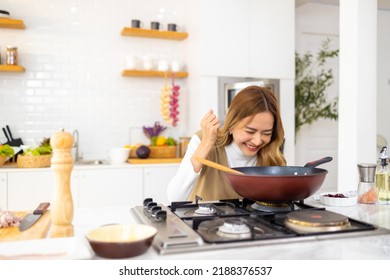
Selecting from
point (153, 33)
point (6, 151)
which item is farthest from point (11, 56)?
point (153, 33)

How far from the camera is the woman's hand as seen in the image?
1868 mm

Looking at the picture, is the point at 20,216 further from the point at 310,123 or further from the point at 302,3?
the point at 302,3

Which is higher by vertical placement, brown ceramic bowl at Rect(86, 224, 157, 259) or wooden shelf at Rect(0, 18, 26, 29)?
wooden shelf at Rect(0, 18, 26, 29)

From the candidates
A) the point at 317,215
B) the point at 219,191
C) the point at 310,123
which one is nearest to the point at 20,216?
the point at 219,191

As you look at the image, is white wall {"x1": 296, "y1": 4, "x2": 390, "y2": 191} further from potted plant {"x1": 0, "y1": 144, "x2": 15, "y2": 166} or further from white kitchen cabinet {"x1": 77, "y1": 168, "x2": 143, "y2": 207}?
potted plant {"x1": 0, "y1": 144, "x2": 15, "y2": 166}

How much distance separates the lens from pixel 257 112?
197 cm

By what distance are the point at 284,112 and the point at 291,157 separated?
490 mm

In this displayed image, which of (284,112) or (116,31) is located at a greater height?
(116,31)

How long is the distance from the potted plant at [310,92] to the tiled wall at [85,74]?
1.33m

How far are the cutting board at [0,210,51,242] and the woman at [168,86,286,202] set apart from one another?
0.69m

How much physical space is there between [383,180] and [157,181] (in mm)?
2377

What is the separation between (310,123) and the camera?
4.73 metres

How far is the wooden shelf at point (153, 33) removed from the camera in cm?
416

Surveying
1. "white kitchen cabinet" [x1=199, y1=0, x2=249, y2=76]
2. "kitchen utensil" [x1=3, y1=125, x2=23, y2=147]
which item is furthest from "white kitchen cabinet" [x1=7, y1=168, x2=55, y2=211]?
"white kitchen cabinet" [x1=199, y1=0, x2=249, y2=76]
